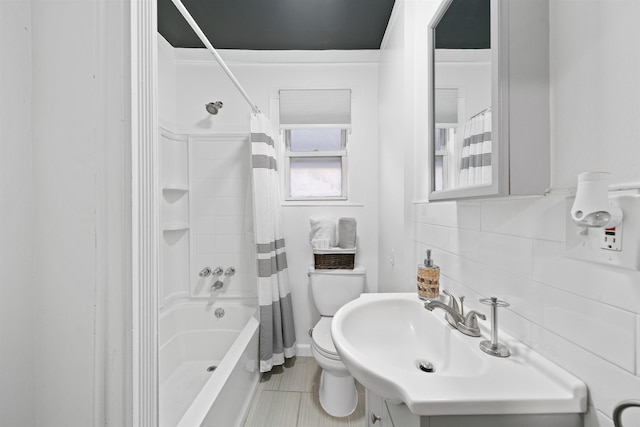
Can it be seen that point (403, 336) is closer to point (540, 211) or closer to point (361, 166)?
point (540, 211)

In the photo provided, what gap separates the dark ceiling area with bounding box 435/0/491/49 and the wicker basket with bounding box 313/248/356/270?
1.29 meters

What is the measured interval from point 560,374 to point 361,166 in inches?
67.7

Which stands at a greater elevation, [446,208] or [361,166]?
[361,166]

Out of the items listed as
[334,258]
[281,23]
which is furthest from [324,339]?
[281,23]

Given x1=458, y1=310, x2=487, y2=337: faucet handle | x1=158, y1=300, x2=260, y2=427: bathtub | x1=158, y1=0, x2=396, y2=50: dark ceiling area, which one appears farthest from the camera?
x1=158, y1=0, x2=396, y2=50: dark ceiling area

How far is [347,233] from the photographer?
6.32ft

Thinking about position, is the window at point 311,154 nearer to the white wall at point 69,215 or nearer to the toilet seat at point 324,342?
the toilet seat at point 324,342

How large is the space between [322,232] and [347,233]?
179 mm

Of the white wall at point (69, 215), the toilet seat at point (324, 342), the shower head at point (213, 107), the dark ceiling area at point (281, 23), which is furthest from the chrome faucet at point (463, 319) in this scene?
the shower head at point (213, 107)

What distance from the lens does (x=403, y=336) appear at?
1.00 metres

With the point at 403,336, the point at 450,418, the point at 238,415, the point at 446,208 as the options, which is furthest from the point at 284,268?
the point at 450,418

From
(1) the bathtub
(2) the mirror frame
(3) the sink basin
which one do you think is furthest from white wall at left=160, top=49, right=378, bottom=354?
(2) the mirror frame

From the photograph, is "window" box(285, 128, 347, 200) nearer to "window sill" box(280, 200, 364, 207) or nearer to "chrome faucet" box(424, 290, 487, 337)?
"window sill" box(280, 200, 364, 207)

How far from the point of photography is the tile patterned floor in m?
1.45
